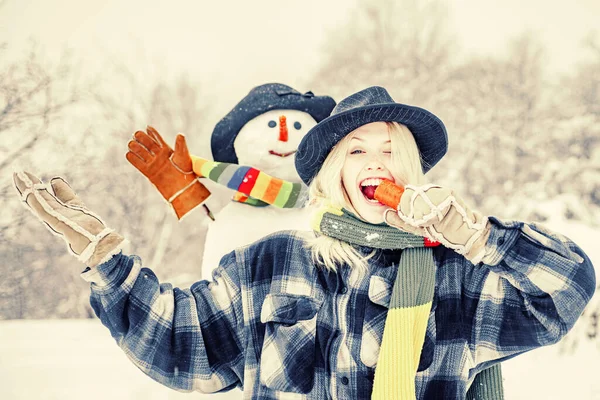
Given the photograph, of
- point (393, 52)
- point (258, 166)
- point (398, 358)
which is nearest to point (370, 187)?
point (398, 358)

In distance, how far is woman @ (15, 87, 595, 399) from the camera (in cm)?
107

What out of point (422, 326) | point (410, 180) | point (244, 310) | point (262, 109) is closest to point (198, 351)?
point (244, 310)

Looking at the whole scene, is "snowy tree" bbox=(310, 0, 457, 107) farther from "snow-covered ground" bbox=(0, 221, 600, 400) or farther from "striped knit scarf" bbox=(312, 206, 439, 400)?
"striped knit scarf" bbox=(312, 206, 439, 400)

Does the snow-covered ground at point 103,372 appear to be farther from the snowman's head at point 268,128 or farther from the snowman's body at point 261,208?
the snowman's head at point 268,128

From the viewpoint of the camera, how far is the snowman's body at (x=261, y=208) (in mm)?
1726

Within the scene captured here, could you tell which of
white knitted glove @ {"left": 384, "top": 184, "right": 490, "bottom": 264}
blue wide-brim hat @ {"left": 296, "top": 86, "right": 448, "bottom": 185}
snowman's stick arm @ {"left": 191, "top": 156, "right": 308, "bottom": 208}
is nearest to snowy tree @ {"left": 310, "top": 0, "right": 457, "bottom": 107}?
snowman's stick arm @ {"left": 191, "top": 156, "right": 308, "bottom": 208}

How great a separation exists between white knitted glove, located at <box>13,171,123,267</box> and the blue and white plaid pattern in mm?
44

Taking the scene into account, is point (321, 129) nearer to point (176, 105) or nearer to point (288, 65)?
point (288, 65)

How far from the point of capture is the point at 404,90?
3369mm

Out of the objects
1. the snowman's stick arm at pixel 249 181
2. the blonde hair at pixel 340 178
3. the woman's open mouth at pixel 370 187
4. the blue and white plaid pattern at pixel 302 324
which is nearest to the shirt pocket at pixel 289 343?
the blue and white plaid pattern at pixel 302 324

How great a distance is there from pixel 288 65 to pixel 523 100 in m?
1.41

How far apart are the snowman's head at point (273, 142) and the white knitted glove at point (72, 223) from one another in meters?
0.78

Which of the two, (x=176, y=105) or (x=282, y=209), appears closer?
(x=282, y=209)

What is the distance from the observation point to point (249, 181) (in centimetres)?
168
